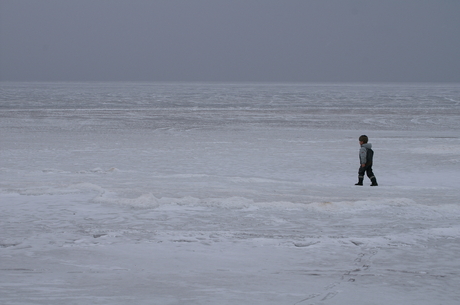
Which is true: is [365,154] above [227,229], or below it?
above

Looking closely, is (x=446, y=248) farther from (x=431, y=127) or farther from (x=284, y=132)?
(x=431, y=127)

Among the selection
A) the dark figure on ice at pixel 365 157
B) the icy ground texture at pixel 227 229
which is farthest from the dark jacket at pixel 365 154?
the icy ground texture at pixel 227 229

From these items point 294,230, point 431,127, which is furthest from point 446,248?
point 431,127

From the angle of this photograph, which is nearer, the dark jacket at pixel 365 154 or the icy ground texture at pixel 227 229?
the icy ground texture at pixel 227 229

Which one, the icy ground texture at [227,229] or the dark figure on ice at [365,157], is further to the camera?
the dark figure on ice at [365,157]

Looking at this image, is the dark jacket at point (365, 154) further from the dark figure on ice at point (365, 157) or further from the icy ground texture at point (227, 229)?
the icy ground texture at point (227, 229)

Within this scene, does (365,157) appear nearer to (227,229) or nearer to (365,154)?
(365,154)

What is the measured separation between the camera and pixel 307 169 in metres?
11.3

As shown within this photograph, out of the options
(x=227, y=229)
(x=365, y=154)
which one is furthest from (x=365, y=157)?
(x=227, y=229)

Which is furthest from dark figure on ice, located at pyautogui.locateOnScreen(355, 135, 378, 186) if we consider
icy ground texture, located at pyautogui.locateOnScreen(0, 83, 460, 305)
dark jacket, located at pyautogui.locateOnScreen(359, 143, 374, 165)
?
icy ground texture, located at pyautogui.locateOnScreen(0, 83, 460, 305)

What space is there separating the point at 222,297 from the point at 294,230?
213 centimetres

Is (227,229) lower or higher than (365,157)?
lower

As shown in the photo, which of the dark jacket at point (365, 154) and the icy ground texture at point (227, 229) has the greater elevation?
the dark jacket at point (365, 154)

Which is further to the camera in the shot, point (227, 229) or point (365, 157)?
point (365, 157)
